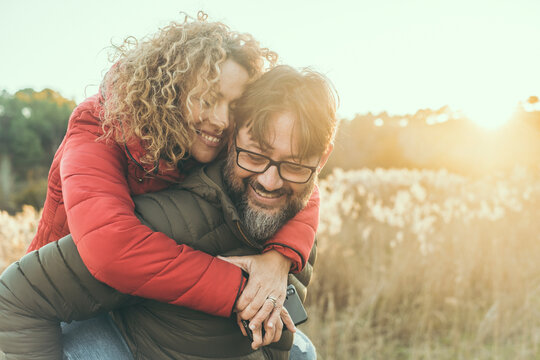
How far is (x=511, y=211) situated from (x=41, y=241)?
652cm

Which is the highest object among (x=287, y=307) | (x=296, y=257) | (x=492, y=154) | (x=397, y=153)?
(x=296, y=257)

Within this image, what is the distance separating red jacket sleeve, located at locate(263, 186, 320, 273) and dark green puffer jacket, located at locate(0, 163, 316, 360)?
0.12m

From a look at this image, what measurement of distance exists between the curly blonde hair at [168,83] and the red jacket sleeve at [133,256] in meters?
0.34

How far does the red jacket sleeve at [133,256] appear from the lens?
4.52 ft

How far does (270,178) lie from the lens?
1.95 m

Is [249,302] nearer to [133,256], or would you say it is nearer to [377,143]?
[133,256]

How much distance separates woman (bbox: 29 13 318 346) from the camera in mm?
1413

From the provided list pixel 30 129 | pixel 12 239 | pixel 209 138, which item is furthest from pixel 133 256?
pixel 30 129

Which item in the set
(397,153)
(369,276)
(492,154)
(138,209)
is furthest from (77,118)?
(397,153)

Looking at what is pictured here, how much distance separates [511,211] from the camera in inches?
242

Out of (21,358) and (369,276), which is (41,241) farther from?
(369,276)

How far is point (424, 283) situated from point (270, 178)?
3.26 meters

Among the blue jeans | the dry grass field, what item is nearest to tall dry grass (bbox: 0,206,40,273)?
the dry grass field

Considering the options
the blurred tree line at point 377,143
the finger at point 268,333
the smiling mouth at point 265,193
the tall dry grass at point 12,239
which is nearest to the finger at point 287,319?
the finger at point 268,333
